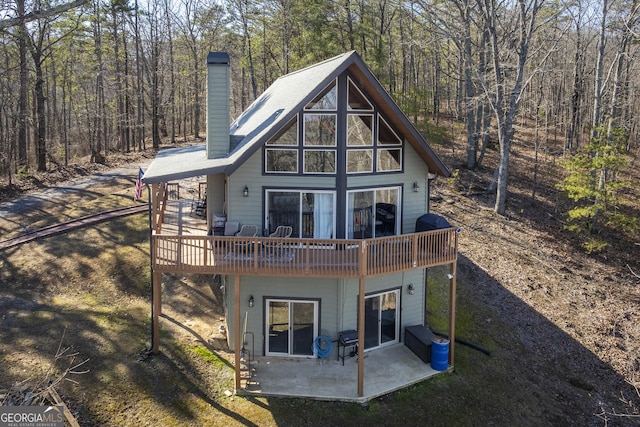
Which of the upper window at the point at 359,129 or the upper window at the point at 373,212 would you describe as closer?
the upper window at the point at 359,129

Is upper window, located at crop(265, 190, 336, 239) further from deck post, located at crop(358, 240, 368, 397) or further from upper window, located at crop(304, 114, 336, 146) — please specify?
deck post, located at crop(358, 240, 368, 397)

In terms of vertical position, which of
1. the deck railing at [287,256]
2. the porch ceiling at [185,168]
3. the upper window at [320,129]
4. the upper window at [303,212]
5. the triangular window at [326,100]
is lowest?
the deck railing at [287,256]

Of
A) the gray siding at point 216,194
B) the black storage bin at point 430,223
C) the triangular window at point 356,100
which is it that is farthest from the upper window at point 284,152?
the black storage bin at point 430,223

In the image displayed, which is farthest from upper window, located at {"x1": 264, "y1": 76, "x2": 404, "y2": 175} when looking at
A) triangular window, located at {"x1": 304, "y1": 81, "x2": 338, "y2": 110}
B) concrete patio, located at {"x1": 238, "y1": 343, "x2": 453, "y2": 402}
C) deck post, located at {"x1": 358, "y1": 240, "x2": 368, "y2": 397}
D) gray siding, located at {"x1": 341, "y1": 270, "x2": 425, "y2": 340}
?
concrete patio, located at {"x1": 238, "y1": 343, "x2": 453, "y2": 402}

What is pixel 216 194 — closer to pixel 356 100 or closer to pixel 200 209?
pixel 200 209

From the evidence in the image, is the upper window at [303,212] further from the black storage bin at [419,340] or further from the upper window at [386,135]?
the black storage bin at [419,340]

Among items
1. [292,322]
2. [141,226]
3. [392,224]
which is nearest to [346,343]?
[292,322]

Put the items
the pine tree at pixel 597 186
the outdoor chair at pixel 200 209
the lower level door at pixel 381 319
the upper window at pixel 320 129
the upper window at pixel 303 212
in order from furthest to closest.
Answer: the pine tree at pixel 597 186 < the outdoor chair at pixel 200 209 < the lower level door at pixel 381 319 < the upper window at pixel 303 212 < the upper window at pixel 320 129
